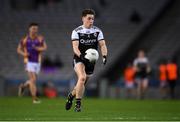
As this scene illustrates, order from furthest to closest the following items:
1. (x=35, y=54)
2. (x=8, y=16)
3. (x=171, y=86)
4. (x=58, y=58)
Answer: (x=8, y=16) → (x=58, y=58) → (x=171, y=86) → (x=35, y=54)

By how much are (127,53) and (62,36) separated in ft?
12.7

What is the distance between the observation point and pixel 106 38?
141 feet

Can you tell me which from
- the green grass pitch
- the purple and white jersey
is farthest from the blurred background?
the green grass pitch

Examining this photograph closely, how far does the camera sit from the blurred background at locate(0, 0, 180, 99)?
38.5 meters

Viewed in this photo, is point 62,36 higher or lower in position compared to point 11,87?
higher

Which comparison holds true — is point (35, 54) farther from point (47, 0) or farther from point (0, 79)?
point (47, 0)

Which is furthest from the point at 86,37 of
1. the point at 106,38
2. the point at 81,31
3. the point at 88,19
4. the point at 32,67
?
the point at 106,38

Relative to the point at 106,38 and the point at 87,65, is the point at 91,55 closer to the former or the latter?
the point at 87,65

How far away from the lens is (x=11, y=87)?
3759cm

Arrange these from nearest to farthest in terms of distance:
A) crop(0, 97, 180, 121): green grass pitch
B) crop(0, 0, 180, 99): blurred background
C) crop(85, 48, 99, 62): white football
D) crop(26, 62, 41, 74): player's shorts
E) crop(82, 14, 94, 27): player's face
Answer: crop(0, 97, 180, 121): green grass pitch < crop(85, 48, 99, 62): white football < crop(82, 14, 94, 27): player's face < crop(26, 62, 41, 74): player's shorts < crop(0, 0, 180, 99): blurred background

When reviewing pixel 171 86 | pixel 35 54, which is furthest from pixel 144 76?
pixel 35 54

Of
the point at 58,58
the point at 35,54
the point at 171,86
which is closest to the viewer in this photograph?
the point at 35,54

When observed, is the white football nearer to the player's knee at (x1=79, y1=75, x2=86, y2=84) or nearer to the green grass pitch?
the player's knee at (x1=79, y1=75, x2=86, y2=84)

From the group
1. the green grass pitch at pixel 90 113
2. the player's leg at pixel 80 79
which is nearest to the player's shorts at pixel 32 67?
the green grass pitch at pixel 90 113
